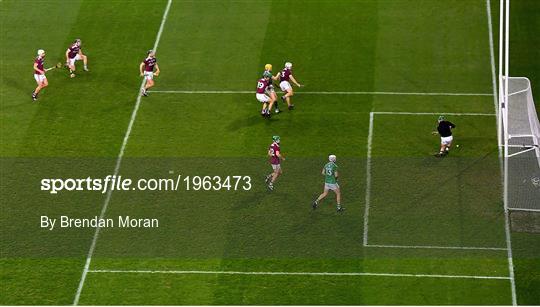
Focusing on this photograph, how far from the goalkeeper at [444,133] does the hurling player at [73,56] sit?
44.3ft

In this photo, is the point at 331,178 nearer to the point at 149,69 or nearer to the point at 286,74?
the point at 286,74

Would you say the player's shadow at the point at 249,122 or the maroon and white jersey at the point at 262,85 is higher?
the maroon and white jersey at the point at 262,85

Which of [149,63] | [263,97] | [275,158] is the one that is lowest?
[275,158]

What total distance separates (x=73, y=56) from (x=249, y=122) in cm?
730

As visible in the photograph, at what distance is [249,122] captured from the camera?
142 ft

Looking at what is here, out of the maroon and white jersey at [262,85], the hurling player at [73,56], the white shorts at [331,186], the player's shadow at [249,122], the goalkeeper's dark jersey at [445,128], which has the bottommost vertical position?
the white shorts at [331,186]

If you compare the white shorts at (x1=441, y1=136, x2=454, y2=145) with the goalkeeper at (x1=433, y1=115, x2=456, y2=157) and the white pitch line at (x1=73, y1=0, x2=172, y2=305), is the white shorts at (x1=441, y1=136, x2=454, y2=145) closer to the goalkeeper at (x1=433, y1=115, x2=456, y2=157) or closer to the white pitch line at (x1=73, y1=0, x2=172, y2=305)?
the goalkeeper at (x1=433, y1=115, x2=456, y2=157)

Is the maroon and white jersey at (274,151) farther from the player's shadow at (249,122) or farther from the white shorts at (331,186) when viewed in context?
the player's shadow at (249,122)

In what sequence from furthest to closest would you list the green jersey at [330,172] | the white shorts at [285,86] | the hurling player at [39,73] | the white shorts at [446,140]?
the hurling player at [39,73], the white shorts at [285,86], the white shorts at [446,140], the green jersey at [330,172]

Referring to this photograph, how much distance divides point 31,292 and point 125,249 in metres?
3.18

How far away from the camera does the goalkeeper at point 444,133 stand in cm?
4041

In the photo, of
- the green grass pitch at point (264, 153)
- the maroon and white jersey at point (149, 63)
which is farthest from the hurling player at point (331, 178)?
the maroon and white jersey at point (149, 63)

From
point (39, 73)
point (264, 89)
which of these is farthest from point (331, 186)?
point (39, 73)

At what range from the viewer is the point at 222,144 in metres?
42.0
